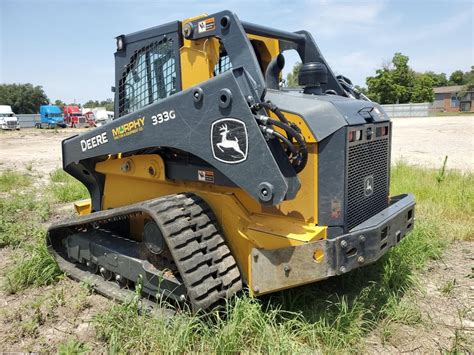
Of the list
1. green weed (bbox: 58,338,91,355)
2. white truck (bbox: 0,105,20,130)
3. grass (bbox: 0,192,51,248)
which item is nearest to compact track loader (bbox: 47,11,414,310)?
green weed (bbox: 58,338,91,355)

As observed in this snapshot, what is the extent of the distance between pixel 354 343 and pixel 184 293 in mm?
1263

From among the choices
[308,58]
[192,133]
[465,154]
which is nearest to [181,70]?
[192,133]

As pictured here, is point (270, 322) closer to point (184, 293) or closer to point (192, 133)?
point (184, 293)

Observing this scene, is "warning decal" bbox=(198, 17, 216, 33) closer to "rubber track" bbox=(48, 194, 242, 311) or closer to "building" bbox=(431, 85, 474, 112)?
"rubber track" bbox=(48, 194, 242, 311)

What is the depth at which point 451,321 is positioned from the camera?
3.40 m

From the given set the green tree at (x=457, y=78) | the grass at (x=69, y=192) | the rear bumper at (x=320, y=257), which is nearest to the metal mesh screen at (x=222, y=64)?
the rear bumper at (x=320, y=257)

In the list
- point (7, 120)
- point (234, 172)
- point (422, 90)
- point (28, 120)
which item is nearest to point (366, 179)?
point (234, 172)

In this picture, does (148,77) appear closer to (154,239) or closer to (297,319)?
(154,239)

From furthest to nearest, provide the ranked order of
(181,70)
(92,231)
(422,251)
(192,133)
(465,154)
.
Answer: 1. (465,154)
2. (422,251)
3. (92,231)
4. (181,70)
5. (192,133)

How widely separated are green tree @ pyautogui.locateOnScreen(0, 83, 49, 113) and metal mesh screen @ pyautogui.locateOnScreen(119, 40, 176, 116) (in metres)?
68.5

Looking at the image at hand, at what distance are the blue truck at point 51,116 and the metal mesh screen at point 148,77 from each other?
45.1 meters

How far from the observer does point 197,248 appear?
123 inches

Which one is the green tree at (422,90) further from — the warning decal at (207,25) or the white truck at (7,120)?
the warning decal at (207,25)

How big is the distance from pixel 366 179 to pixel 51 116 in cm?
4719
